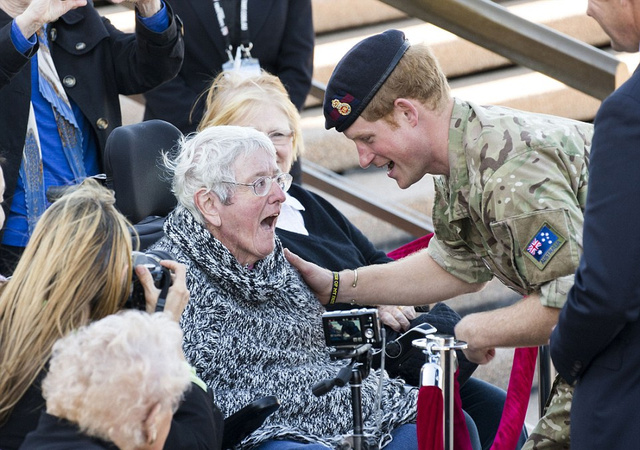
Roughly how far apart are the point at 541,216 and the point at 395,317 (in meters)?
1.17

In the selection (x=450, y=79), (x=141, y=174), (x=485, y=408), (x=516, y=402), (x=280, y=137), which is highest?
(x=141, y=174)

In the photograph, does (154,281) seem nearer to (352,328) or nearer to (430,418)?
(352,328)

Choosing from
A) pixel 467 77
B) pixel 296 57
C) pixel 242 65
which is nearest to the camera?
pixel 242 65

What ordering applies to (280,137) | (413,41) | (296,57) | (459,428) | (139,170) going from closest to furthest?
(459,428) < (139,170) < (280,137) < (296,57) < (413,41)

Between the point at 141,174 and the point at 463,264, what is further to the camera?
the point at 141,174

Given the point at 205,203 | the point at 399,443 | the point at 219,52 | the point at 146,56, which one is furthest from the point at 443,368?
the point at 219,52

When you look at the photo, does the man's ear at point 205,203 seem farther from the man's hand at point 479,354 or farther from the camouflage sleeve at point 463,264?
the man's hand at point 479,354

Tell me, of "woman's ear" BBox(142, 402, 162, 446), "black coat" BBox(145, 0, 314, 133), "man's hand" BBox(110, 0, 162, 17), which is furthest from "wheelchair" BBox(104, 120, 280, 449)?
"woman's ear" BBox(142, 402, 162, 446)

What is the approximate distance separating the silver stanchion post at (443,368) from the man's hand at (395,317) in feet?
2.77

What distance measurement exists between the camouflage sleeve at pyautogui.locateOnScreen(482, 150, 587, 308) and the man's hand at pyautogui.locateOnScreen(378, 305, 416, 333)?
99 centimetres

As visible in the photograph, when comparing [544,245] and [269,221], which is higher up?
[544,245]

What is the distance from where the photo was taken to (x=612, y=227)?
1820mm

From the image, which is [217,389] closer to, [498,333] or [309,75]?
[498,333]

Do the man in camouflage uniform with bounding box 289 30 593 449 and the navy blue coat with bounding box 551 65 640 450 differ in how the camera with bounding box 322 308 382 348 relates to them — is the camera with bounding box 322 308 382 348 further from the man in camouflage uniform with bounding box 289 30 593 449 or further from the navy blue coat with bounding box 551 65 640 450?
the navy blue coat with bounding box 551 65 640 450
